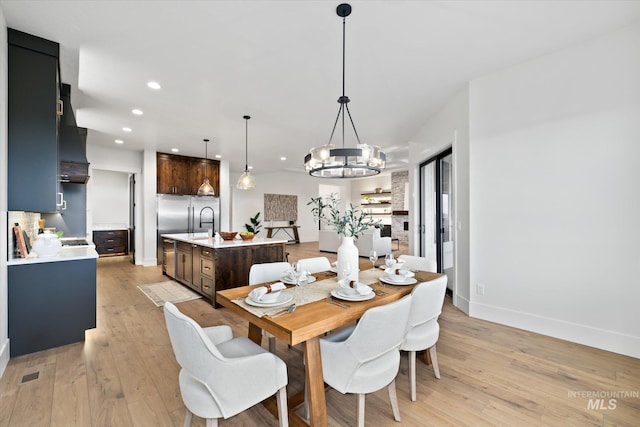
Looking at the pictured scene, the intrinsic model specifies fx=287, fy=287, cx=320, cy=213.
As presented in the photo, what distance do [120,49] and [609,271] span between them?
4.95 meters

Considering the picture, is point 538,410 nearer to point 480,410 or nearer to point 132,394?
point 480,410

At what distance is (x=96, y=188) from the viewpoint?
8172 mm

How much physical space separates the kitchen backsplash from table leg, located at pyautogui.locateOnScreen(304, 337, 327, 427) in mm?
2850

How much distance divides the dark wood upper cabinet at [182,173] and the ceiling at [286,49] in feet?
8.07

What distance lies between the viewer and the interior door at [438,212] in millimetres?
A: 4289

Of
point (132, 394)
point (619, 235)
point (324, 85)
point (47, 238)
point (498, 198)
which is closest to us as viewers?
point (132, 394)

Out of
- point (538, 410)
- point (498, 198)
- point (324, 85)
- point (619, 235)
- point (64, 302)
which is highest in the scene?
point (324, 85)

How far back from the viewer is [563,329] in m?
2.82

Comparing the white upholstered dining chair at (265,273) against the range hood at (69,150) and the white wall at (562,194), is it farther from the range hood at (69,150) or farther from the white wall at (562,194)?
the range hood at (69,150)

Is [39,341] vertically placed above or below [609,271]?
below

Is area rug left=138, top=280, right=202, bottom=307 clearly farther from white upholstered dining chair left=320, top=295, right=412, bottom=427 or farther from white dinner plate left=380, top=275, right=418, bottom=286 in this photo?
white upholstered dining chair left=320, top=295, right=412, bottom=427

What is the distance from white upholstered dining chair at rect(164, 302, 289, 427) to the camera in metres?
1.21

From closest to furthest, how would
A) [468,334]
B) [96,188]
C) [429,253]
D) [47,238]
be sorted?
[47,238] → [468,334] → [429,253] → [96,188]

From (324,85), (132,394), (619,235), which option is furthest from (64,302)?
(619,235)
